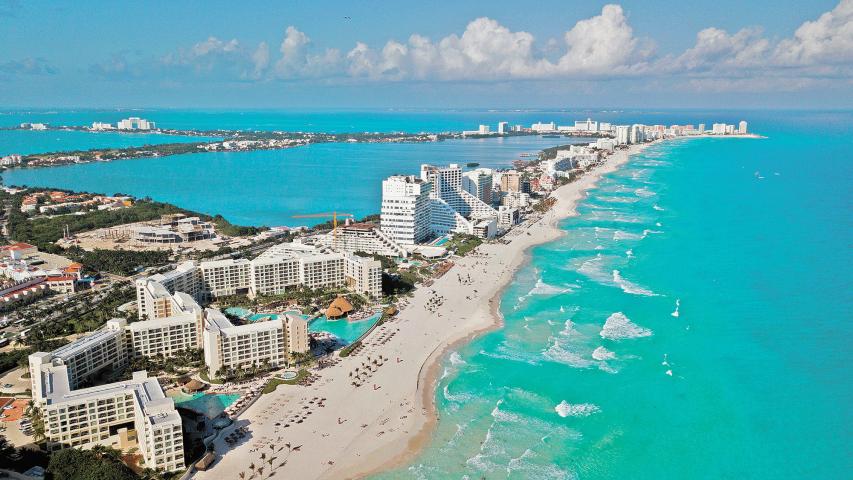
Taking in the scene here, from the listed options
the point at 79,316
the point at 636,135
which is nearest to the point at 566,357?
the point at 79,316

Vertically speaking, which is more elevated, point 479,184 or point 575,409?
point 479,184

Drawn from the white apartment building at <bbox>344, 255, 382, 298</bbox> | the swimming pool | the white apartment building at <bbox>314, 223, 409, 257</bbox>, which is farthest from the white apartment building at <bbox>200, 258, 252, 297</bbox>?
the white apartment building at <bbox>314, 223, 409, 257</bbox>

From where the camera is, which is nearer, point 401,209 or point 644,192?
point 401,209

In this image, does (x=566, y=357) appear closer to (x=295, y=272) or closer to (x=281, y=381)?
(x=281, y=381)

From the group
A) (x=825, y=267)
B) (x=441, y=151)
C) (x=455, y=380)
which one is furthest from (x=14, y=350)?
(x=441, y=151)

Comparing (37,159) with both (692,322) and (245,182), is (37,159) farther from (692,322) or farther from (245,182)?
(692,322)

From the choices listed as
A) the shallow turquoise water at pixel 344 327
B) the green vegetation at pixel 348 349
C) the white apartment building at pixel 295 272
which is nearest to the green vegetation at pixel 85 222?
the white apartment building at pixel 295 272
